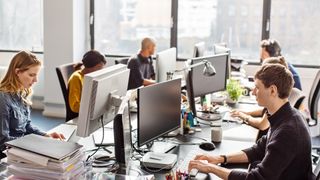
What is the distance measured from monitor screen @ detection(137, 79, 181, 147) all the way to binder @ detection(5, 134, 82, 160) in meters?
0.47

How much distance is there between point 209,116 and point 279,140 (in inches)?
59.0

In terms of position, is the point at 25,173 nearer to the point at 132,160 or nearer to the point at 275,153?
the point at 132,160

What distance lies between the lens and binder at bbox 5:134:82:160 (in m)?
1.88

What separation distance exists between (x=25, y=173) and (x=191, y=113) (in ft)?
4.81

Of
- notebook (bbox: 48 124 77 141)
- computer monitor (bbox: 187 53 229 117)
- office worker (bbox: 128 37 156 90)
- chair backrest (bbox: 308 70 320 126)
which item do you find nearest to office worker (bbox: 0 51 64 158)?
notebook (bbox: 48 124 77 141)

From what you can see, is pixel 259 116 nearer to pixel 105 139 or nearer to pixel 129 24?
pixel 105 139

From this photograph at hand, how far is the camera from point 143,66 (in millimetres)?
5023

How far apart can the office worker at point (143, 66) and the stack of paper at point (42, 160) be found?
2.71 m

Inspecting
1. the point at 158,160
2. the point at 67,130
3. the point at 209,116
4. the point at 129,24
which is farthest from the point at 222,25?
the point at 158,160

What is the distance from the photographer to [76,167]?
199 centimetres

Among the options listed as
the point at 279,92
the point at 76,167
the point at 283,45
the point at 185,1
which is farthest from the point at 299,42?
the point at 76,167

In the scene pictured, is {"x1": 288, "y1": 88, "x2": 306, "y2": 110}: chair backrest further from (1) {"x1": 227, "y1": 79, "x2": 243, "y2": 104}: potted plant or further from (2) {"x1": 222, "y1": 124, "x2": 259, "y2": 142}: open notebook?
(1) {"x1": 227, "y1": 79, "x2": 243, "y2": 104}: potted plant

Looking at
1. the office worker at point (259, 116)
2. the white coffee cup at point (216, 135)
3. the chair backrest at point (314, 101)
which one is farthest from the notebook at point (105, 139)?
the chair backrest at point (314, 101)

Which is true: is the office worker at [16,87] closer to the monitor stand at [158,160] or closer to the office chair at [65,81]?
the monitor stand at [158,160]
